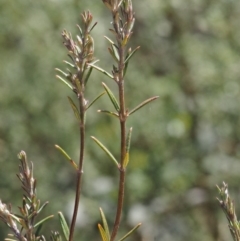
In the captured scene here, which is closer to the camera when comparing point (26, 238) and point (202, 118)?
point (26, 238)

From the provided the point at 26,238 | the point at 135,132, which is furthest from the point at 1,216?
the point at 135,132

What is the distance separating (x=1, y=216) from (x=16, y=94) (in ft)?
7.31

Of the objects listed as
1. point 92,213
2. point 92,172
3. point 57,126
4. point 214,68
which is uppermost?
point 214,68

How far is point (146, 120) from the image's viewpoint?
2.85m

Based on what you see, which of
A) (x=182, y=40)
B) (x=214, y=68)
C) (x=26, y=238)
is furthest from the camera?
(x=182, y=40)

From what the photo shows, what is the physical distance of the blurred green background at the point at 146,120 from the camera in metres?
2.86

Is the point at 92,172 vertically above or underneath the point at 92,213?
above

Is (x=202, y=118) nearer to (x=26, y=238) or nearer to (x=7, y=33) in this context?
(x=7, y=33)

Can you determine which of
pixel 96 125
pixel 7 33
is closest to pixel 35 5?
pixel 7 33

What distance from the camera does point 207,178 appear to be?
299 centimetres

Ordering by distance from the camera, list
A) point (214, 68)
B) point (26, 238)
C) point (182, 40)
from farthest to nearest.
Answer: point (182, 40) < point (214, 68) < point (26, 238)

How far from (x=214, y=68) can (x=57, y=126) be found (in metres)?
0.77

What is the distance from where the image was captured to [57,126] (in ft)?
9.56

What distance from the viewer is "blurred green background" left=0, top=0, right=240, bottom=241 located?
2.86 meters
